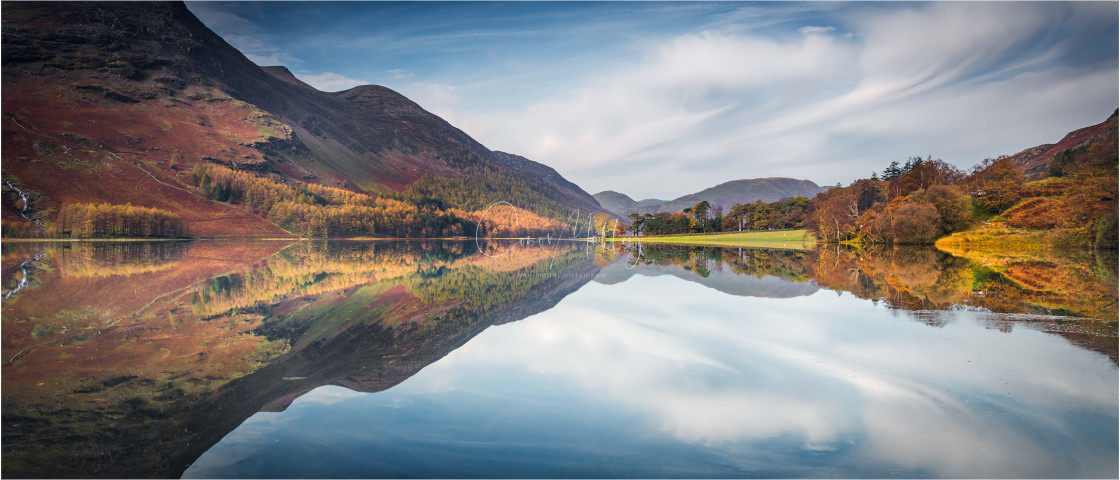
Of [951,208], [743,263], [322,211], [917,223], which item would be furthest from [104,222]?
[951,208]

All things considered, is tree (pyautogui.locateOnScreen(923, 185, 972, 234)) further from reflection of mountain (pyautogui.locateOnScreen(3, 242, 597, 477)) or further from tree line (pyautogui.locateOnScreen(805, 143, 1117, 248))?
reflection of mountain (pyautogui.locateOnScreen(3, 242, 597, 477))

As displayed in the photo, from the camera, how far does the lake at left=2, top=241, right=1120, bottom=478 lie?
16.0ft

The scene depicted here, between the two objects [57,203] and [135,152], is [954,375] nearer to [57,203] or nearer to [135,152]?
[57,203]

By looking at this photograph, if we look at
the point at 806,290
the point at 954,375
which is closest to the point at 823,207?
the point at 806,290

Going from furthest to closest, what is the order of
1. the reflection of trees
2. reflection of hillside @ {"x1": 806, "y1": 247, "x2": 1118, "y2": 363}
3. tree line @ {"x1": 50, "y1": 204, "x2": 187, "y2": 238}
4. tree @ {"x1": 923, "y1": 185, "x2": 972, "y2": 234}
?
tree line @ {"x1": 50, "y1": 204, "x2": 187, "y2": 238} → tree @ {"x1": 923, "y1": 185, "x2": 972, "y2": 234} → the reflection of trees → reflection of hillside @ {"x1": 806, "y1": 247, "x2": 1118, "y2": 363}

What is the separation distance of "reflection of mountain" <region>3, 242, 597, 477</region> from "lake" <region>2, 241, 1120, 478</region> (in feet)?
0.14

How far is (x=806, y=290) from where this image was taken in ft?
59.5

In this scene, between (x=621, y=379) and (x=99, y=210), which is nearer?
(x=621, y=379)

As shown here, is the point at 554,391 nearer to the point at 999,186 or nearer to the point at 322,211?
the point at 999,186

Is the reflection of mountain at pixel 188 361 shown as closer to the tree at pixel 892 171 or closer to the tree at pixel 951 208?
the tree at pixel 951 208

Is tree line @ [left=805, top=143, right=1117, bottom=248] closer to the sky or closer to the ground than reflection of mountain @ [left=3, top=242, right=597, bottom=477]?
closer to the sky

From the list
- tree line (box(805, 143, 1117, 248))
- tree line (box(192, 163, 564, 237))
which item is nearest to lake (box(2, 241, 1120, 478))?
tree line (box(805, 143, 1117, 248))

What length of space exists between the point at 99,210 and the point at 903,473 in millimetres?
130353

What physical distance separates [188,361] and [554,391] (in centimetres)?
595
